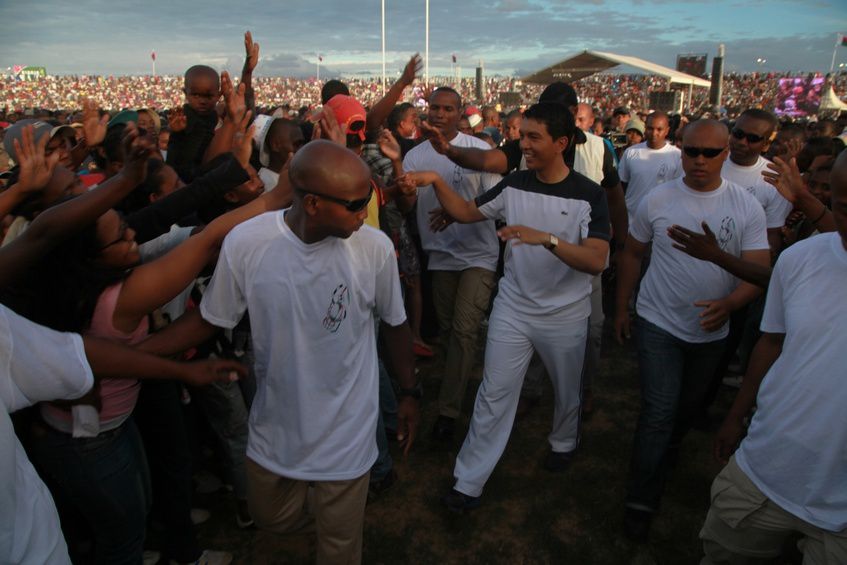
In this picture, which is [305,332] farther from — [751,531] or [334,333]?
[751,531]

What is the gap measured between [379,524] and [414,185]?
81.6 inches

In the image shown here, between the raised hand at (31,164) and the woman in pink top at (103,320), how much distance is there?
52 cm

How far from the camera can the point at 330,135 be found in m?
2.88

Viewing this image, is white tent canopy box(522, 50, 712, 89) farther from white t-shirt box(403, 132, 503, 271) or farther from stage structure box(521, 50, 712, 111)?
white t-shirt box(403, 132, 503, 271)

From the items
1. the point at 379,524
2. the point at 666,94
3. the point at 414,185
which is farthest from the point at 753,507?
the point at 666,94

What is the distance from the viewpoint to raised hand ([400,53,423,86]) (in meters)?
5.35

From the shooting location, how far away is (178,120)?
4672 millimetres

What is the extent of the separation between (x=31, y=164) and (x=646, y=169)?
5.84m

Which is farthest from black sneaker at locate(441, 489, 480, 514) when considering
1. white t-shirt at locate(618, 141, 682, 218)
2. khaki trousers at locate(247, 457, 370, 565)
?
white t-shirt at locate(618, 141, 682, 218)

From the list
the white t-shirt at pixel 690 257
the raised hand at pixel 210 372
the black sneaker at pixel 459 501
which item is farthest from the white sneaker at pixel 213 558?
the white t-shirt at pixel 690 257

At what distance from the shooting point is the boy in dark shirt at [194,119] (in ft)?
15.4

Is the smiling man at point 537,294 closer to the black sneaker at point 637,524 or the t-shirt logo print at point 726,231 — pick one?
the t-shirt logo print at point 726,231

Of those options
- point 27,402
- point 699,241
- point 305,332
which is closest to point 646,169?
point 699,241

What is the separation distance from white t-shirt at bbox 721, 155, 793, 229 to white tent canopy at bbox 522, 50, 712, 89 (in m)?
14.8
